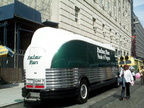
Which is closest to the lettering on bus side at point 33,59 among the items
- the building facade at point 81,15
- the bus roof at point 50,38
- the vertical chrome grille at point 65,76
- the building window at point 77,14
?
the bus roof at point 50,38

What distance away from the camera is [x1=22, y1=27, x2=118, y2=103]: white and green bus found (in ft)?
22.8

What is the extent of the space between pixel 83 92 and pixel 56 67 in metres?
2.01

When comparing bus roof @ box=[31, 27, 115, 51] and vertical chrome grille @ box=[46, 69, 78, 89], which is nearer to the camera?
vertical chrome grille @ box=[46, 69, 78, 89]

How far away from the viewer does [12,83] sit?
1361 centimetres

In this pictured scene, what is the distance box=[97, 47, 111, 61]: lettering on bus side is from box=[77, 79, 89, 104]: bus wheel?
8.28 feet

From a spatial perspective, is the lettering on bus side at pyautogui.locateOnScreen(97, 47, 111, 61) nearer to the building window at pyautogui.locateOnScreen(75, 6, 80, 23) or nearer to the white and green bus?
the white and green bus

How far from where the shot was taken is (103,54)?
11.2 meters

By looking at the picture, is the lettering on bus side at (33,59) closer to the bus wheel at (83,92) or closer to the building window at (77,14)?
the bus wheel at (83,92)

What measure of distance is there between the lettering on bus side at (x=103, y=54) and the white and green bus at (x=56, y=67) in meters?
1.84

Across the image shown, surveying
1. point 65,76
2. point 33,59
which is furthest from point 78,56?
point 33,59

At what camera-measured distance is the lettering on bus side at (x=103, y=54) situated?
410 inches

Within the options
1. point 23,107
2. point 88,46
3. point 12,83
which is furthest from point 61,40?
point 12,83

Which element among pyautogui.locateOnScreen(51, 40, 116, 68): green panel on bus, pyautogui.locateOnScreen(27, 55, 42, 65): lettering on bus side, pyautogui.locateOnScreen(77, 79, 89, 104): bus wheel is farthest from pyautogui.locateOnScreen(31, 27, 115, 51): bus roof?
pyautogui.locateOnScreen(77, 79, 89, 104): bus wheel

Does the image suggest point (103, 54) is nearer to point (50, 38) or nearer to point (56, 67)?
point (50, 38)
